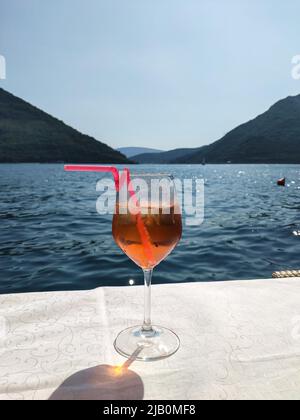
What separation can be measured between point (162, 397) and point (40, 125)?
142 m

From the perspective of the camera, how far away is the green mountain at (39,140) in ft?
364

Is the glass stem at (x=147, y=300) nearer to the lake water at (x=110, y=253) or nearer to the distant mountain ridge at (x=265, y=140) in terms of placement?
the lake water at (x=110, y=253)

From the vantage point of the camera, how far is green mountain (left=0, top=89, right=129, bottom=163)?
111m

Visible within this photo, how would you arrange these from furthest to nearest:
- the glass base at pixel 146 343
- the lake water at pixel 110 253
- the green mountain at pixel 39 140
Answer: the green mountain at pixel 39 140
the lake water at pixel 110 253
the glass base at pixel 146 343

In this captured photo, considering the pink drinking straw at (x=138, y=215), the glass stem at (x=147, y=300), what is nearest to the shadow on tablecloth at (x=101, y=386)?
the glass stem at (x=147, y=300)

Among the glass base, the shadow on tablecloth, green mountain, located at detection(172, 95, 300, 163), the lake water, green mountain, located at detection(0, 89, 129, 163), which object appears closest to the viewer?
the shadow on tablecloth

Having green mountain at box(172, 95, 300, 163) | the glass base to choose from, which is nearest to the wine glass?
the glass base

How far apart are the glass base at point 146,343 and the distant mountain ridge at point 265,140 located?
472 ft

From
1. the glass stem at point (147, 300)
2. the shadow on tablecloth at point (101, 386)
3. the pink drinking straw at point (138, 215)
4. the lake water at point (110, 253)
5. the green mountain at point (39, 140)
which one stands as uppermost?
the green mountain at point (39, 140)

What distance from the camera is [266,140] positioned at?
15812cm

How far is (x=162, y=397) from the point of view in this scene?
0.81 m

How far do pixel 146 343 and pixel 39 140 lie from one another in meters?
128

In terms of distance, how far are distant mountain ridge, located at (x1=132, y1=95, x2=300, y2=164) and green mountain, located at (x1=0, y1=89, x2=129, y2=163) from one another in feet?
179

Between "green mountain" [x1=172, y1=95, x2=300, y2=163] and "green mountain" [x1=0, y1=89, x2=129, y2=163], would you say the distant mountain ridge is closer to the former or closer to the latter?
"green mountain" [x1=172, y1=95, x2=300, y2=163]
